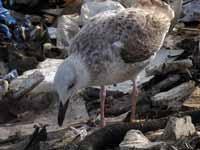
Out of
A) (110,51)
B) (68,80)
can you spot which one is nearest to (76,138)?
(68,80)

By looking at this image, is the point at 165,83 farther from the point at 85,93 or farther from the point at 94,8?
the point at 94,8

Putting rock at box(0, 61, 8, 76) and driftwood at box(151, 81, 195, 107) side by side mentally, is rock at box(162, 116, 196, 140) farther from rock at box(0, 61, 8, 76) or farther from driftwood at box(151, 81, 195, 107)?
rock at box(0, 61, 8, 76)

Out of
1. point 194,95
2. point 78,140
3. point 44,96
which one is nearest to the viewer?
point 78,140

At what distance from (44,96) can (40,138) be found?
45.4 inches

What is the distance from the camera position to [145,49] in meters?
5.81

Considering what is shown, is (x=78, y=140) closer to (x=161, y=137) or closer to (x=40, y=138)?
(x=40, y=138)

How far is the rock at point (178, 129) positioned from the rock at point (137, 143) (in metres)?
0.18

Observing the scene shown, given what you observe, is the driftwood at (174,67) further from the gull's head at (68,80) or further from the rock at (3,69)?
the rock at (3,69)

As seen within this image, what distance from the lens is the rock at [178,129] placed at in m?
4.90

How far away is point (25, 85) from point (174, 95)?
5.21ft

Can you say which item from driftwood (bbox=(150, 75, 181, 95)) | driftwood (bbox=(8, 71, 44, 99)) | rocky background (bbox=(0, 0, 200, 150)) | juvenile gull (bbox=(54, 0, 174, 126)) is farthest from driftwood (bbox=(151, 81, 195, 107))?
driftwood (bbox=(8, 71, 44, 99))

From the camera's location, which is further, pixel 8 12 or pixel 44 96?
pixel 8 12

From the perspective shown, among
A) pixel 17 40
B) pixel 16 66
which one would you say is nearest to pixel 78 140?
pixel 16 66

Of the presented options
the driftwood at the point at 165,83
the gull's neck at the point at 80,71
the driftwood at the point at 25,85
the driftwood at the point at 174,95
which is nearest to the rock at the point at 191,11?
the driftwood at the point at 165,83
